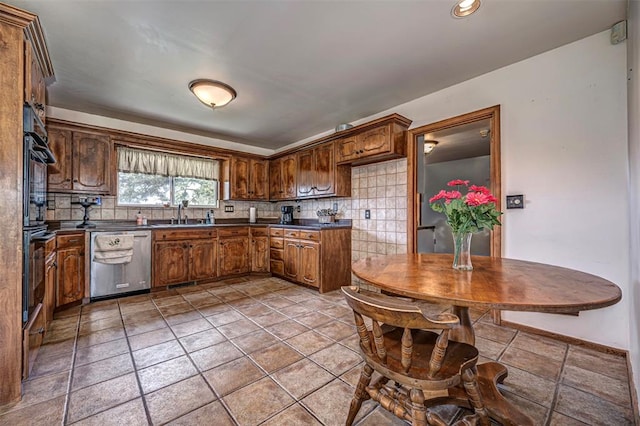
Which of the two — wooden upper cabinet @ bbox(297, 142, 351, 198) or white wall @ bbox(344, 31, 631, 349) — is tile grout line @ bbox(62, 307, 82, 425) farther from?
white wall @ bbox(344, 31, 631, 349)

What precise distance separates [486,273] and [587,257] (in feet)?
4.74

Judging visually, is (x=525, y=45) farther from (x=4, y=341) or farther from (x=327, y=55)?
(x=4, y=341)

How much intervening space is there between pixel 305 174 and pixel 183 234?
209 centimetres

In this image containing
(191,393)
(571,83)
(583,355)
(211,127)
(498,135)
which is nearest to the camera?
(191,393)

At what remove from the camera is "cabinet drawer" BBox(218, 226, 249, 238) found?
13.9 feet

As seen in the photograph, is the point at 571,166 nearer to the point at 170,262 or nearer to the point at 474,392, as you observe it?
the point at 474,392

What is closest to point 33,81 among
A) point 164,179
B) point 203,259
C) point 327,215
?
point 164,179

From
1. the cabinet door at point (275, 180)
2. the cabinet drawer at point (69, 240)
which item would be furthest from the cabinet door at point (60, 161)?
the cabinet door at point (275, 180)

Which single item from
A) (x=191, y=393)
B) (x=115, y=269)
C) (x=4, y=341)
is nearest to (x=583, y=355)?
(x=191, y=393)

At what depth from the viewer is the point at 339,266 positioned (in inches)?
151

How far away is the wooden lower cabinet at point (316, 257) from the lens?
362cm

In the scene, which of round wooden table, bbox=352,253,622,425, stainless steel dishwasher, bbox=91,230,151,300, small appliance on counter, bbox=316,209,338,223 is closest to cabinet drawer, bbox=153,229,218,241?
stainless steel dishwasher, bbox=91,230,151,300

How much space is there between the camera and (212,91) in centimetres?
280

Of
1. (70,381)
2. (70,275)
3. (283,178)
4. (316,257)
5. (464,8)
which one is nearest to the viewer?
(70,381)
